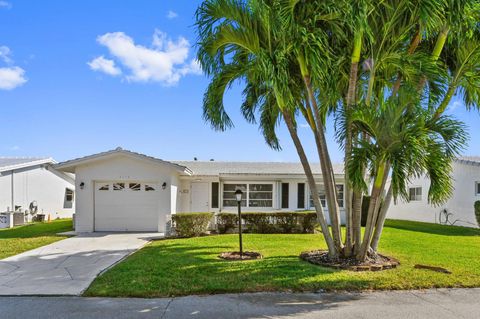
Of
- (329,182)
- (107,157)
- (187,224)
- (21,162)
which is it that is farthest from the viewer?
(21,162)

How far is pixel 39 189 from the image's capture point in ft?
78.0

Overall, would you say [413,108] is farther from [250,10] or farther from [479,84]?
[250,10]

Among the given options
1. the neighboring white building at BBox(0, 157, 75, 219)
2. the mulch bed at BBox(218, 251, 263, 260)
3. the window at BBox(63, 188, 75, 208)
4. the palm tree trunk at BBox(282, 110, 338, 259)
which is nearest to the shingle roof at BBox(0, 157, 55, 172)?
the neighboring white building at BBox(0, 157, 75, 219)

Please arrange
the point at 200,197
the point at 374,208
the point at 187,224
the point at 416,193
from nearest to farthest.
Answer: the point at 374,208
the point at 187,224
the point at 200,197
the point at 416,193

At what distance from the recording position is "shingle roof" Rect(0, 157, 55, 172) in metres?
20.7

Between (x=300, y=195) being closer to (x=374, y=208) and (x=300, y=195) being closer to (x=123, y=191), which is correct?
(x=123, y=191)

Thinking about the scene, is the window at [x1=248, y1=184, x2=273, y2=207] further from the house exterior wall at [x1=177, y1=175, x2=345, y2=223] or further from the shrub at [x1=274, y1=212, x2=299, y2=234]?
the shrub at [x1=274, y1=212, x2=299, y2=234]

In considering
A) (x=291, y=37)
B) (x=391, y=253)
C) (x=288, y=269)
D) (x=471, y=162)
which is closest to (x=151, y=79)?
(x=291, y=37)

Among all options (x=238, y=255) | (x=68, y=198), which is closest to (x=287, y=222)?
(x=238, y=255)

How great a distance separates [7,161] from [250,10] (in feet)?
69.7

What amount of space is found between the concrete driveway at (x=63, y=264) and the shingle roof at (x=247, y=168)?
24.3 feet

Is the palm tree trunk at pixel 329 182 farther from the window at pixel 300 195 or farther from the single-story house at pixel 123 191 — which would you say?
the window at pixel 300 195

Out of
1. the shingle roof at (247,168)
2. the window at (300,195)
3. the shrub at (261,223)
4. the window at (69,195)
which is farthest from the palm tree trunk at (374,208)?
the window at (69,195)

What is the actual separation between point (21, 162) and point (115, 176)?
34.9 feet
